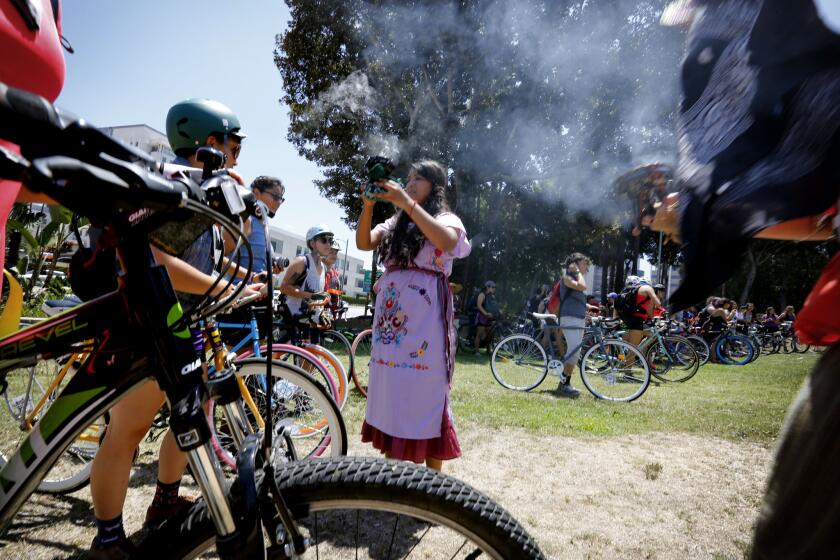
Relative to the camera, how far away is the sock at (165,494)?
2100mm

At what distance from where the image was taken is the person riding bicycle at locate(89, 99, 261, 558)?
1.52 m

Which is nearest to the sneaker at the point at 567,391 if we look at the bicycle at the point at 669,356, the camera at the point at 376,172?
the bicycle at the point at 669,356

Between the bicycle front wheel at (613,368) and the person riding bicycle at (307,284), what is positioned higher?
the person riding bicycle at (307,284)

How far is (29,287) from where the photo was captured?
8094mm

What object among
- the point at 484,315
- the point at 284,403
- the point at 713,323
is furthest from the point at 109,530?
the point at 713,323

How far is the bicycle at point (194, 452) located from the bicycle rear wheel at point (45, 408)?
178cm

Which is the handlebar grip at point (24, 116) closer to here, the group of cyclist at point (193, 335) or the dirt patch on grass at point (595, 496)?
the group of cyclist at point (193, 335)

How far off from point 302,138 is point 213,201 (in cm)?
1693

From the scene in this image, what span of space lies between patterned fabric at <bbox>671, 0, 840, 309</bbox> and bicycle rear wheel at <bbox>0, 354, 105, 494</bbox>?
2.92 metres

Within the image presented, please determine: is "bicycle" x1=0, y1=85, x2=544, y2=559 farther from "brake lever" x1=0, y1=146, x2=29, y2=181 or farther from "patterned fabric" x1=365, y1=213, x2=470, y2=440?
"patterned fabric" x1=365, y1=213, x2=470, y2=440

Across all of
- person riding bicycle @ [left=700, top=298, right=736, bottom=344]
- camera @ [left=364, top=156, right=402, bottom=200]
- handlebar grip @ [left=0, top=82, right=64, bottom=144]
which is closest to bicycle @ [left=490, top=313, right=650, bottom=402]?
camera @ [left=364, top=156, right=402, bottom=200]

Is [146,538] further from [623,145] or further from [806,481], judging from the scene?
[623,145]

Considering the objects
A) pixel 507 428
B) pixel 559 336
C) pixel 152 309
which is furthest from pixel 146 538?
pixel 559 336

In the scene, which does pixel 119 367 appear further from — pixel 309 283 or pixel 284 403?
pixel 309 283
